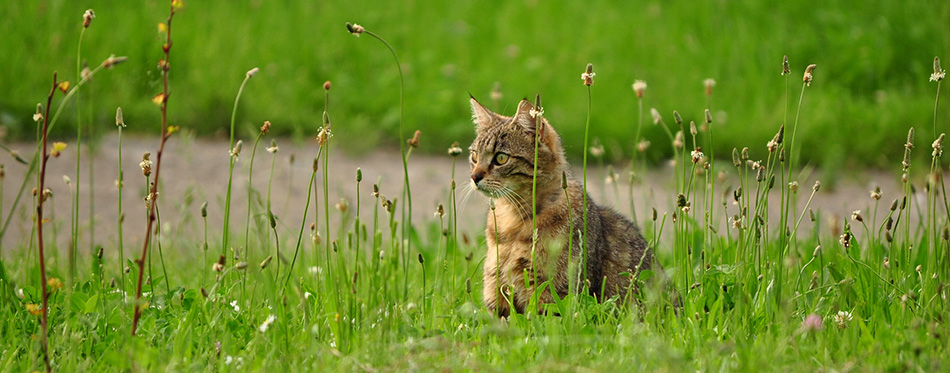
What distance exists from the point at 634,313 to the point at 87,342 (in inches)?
66.9

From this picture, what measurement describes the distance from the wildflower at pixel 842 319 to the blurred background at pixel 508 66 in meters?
3.55

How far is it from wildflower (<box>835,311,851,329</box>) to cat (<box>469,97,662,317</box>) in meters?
0.68

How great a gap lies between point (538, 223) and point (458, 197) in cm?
208

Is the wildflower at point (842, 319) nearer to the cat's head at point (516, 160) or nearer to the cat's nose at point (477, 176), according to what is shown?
the cat's head at point (516, 160)

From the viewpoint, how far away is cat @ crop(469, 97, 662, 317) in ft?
11.2

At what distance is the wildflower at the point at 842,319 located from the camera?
2.82 metres

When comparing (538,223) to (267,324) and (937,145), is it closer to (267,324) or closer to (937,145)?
(267,324)

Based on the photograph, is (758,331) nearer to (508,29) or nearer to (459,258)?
(459,258)

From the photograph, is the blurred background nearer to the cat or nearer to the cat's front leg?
the cat

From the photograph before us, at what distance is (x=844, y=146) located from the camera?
6652mm

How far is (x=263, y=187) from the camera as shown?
5.98 meters

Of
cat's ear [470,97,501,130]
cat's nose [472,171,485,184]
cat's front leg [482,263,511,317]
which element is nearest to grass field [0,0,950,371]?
cat's front leg [482,263,511,317]

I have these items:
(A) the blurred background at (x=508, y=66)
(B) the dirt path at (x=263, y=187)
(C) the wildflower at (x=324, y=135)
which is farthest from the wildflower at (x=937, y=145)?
(A) the blurred background at (x=508, y=66)

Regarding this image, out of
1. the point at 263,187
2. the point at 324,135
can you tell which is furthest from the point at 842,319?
the point at 263,187
